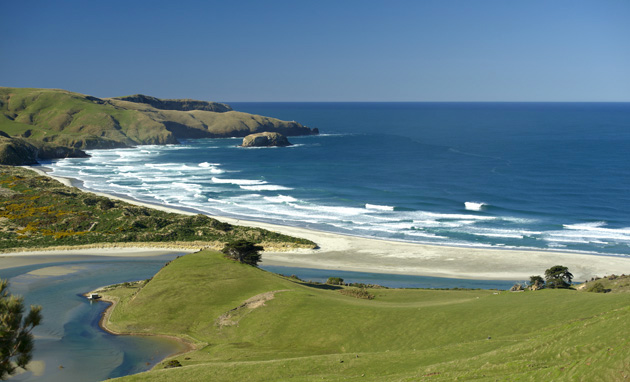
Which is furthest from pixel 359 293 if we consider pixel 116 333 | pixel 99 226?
pixel 99 226

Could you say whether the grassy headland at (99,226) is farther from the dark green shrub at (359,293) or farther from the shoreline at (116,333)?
the dark green shrub at (359,293)

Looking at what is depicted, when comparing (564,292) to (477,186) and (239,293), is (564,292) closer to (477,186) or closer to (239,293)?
(239,293)

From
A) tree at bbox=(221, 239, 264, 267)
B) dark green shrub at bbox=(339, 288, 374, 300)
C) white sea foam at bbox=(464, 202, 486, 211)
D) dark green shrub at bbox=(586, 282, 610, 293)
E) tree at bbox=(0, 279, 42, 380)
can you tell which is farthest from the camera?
white sea foam at bbox=(464, 202, 486, 211)

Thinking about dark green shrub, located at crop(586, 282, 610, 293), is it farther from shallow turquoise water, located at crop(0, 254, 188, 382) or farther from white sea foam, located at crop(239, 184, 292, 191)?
white sea foam, located at crop(239, 184, 292, 191)

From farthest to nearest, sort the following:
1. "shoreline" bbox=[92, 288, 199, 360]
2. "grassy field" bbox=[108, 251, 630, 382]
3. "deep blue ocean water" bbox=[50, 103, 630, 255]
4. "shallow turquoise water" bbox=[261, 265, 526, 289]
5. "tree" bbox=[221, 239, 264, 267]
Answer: "deep blue ocean water" bbox=[50, 103, 630, 255]
"shallow turquoise water" bbox=[261, 265, 526, 289]
"tree" bbox=[221, 239, 264, 267]
"shoreline" bbox=[92, 288, 199, 360]
"grassy field" bbox=[108, 251, 630, 382]

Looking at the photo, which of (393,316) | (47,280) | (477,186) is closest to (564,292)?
(393,316)

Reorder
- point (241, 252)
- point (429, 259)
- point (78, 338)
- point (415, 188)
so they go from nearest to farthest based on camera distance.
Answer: point (78, 338)
point (241, 252)
point (429, 259)
point (415, 188)

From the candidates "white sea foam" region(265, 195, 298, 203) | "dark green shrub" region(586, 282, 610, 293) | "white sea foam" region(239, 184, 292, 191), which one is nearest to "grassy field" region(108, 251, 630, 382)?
"dark green shrub" region(586, 282, 610, 293)

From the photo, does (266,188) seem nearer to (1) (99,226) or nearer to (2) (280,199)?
(2) (280,199)
